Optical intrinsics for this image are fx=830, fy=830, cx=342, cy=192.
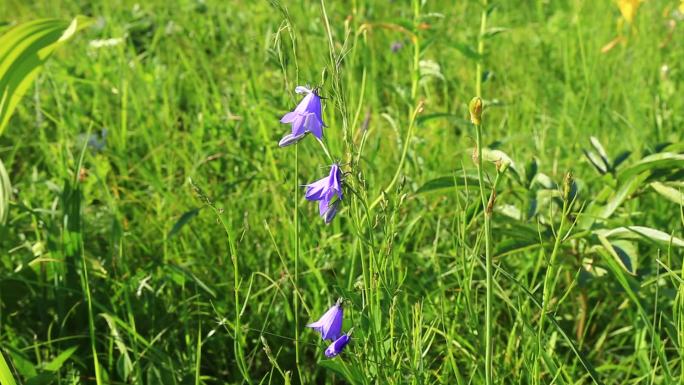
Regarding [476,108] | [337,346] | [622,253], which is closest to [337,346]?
[337,346]

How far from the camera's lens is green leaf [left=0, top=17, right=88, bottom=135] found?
1.85 meters

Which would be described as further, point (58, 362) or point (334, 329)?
point (58, 362)

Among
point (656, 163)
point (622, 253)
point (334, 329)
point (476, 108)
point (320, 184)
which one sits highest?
point (476, 108)

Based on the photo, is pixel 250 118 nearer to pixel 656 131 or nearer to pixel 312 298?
pixel 312 298

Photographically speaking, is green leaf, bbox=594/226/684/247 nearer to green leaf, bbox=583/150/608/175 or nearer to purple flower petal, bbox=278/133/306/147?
green leaf, bbox=583/150/608/175

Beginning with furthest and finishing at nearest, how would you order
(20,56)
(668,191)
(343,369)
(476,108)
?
(20,56) → (668,191) → (343,369) → (476,108)

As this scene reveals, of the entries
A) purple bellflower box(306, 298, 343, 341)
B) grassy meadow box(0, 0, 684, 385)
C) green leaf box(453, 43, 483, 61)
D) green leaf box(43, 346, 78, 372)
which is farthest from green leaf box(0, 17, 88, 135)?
purple bellflower box(306, 298, 343, 341)

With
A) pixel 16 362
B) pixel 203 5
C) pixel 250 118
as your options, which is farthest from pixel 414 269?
pixel 203 5

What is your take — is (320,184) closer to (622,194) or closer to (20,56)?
(622,194)

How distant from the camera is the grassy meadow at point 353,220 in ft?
4.02

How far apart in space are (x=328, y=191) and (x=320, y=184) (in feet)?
0.09

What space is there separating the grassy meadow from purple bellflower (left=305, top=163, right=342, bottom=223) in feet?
0.07

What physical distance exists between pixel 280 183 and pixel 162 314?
446 mm

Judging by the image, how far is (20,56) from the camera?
1.88 m
